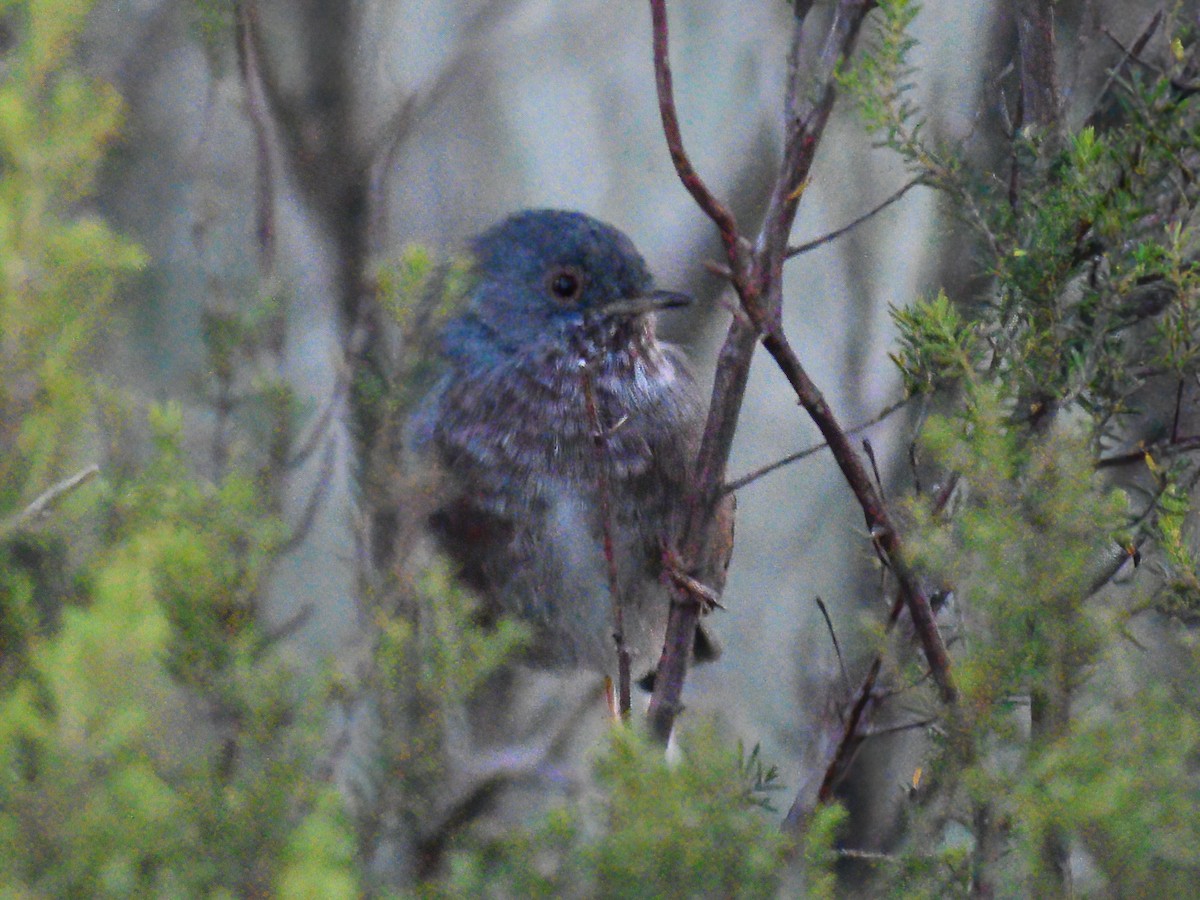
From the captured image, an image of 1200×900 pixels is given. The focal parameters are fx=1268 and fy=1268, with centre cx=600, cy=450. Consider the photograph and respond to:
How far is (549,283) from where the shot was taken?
2.54 metres

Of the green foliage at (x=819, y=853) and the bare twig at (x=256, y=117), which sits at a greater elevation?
the bare twig at (x=256, y=117)

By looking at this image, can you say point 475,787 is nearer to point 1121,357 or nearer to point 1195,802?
point 1121,357

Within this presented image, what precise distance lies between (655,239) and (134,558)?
3069 mm

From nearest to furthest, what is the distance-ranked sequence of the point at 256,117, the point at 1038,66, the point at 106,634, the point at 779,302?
the point at 106,634
the point at 779,302
the point at 1038,66
the point at 256,117

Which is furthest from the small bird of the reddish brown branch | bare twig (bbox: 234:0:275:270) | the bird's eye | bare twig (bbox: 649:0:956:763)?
the reddish brown branch

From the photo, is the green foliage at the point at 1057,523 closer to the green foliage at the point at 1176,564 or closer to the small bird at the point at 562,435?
the green foliage at the point at 1176,564

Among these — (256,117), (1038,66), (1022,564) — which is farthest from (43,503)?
(256,117)

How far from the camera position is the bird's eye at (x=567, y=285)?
2514mm

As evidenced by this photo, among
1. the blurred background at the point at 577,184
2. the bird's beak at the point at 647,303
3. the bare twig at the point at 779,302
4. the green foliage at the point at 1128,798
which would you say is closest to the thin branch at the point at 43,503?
the bare twig at the point at 779,302

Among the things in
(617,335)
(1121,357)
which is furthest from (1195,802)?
(617,335)

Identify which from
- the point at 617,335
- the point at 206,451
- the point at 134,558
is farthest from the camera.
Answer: the point at 617,335

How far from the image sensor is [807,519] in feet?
12.7

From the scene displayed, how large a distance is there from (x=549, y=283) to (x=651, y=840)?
180cm

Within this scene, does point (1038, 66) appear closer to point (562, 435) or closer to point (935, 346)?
point (935, 346)
